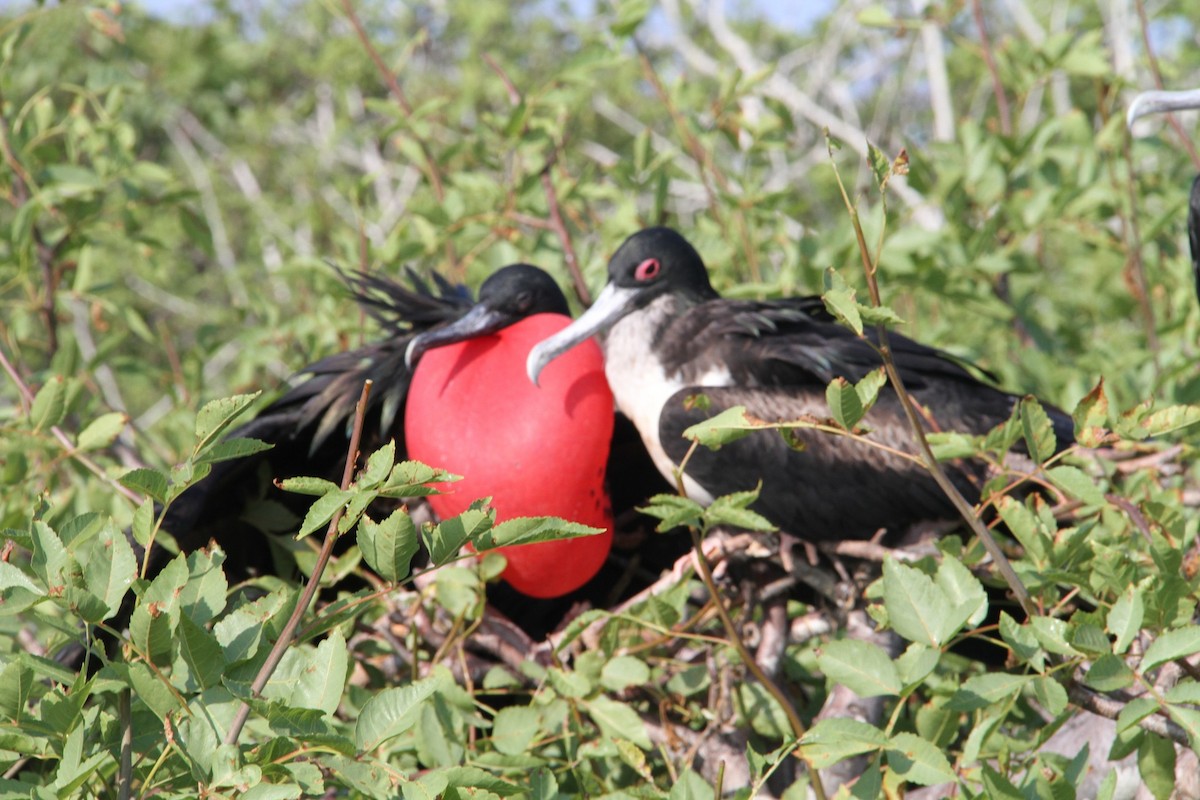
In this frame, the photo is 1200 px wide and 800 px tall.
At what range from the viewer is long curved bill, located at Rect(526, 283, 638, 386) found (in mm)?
2232

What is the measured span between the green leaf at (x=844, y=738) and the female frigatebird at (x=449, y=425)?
1011 mm

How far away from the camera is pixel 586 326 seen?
7.73ft

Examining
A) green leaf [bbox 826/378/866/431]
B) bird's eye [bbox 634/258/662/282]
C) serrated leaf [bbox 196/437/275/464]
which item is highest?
serrated leaf [bbox 196/437/275/464]

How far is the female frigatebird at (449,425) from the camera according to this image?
221 cm

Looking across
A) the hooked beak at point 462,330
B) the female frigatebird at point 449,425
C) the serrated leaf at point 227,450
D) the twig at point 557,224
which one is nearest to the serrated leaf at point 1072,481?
the serrated leaf at point 227,450

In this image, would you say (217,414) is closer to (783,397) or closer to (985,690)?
(985,690)

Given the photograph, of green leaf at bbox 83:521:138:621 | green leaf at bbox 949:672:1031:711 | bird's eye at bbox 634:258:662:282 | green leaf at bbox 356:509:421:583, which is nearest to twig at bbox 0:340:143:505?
green leaf at bbox 83:521:138:621

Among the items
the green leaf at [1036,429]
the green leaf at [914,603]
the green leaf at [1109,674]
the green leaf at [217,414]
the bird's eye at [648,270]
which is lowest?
the bird's eye at [648,270]

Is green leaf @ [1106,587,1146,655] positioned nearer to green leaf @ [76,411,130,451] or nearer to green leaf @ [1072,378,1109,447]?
Result: green leaf @ [1072,378,1109,447]

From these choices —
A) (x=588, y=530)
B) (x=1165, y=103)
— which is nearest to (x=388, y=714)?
(x=588, y=530)

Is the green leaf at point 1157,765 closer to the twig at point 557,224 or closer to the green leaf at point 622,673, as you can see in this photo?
the green leaf at point 622,673

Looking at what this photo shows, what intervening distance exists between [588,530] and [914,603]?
346mm

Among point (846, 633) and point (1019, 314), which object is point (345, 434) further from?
point (1019, 314)

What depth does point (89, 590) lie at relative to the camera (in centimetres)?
115
